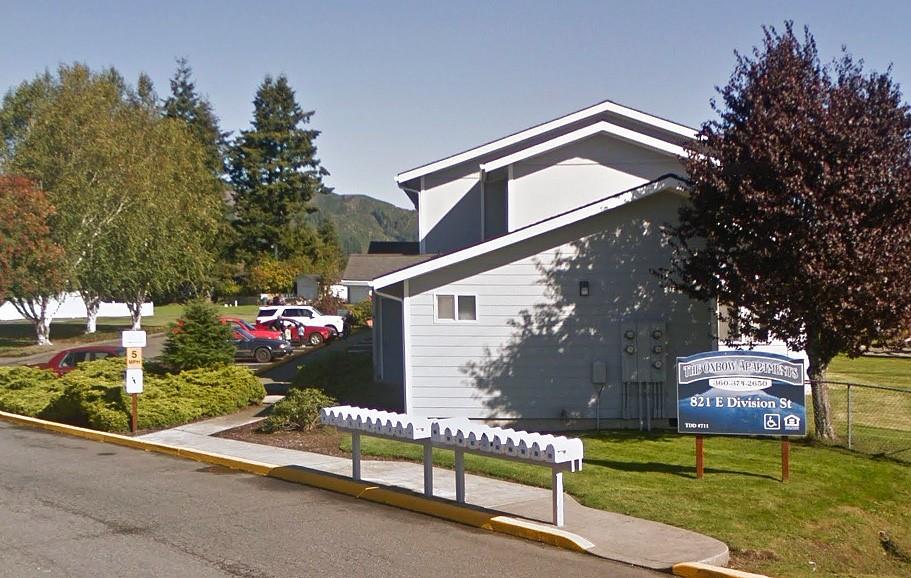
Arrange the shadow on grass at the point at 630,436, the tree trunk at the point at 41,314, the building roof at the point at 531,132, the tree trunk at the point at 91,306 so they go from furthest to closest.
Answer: the tree trunk at the point at 91,306
the tree trunk at the point at 41,314
the building roof at the point at 531,132
the shadow on grass at the point at 630,436

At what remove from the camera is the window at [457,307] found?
18.5 metres

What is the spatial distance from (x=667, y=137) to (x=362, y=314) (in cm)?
2679

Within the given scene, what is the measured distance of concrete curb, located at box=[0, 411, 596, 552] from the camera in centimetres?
1012

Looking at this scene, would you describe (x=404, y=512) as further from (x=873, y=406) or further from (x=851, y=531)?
(x=873, y=406)

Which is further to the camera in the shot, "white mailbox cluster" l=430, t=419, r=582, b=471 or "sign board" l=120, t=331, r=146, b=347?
"sign board" l=120, t=331, r=146, b=347

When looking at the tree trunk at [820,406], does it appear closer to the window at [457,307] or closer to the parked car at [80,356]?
the window at [457,307]

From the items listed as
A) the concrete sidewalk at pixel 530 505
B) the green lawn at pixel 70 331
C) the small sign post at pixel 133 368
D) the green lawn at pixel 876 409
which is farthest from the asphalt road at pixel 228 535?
the green lawn at pixel 70 331

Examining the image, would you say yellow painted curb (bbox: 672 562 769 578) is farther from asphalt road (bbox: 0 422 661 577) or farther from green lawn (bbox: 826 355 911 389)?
green lawn (bbox: 826 355 911 389)

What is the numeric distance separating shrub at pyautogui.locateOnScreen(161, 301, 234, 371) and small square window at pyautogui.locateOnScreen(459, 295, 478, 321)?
7295 millimetres

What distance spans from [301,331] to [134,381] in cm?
2569

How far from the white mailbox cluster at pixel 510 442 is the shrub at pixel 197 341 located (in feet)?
41.4

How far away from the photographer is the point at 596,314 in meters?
18.3

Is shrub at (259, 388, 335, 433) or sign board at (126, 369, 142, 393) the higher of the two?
sign board at (126, 369, 142, 393)

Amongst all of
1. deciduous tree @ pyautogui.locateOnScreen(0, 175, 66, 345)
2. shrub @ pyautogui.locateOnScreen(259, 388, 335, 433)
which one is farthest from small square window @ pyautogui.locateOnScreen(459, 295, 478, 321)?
deciduous tree @ pyautogui.locateOnScreen(0, 175, 66, 345)
